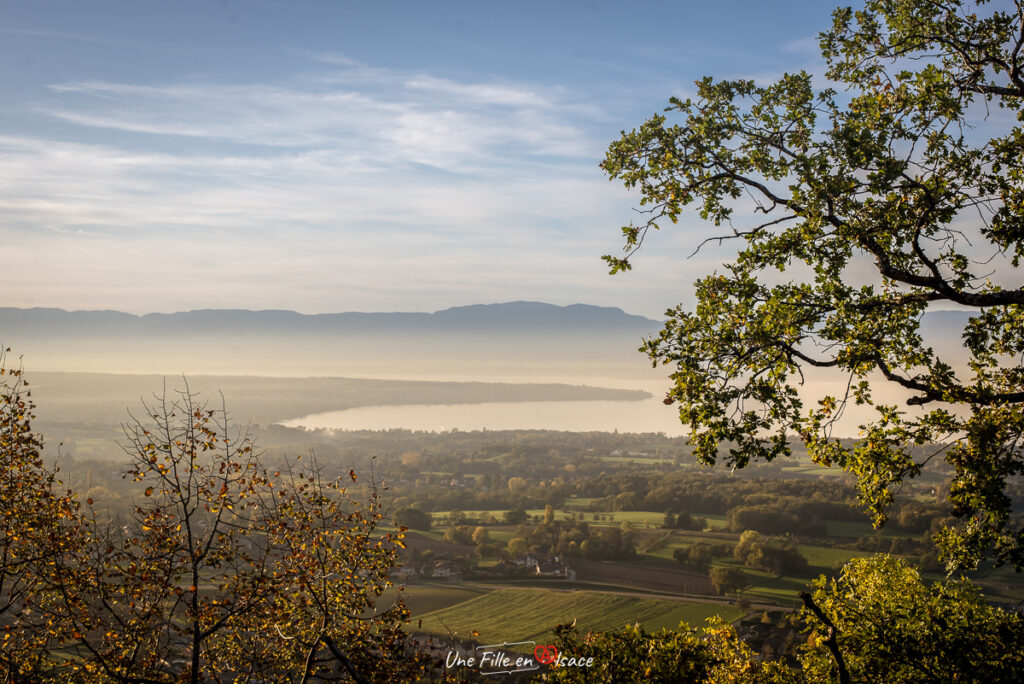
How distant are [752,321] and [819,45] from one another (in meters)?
5.72

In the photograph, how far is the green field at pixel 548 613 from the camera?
5344cm

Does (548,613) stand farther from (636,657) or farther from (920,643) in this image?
(636,657)

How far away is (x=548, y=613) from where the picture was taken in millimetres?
60344

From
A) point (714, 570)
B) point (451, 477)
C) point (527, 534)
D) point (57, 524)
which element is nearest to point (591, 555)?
point (527, 534)

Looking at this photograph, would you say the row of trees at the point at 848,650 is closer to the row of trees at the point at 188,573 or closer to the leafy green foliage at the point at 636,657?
the leafy green foliage at the point at 636,657

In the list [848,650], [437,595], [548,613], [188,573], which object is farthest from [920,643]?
[437,595]

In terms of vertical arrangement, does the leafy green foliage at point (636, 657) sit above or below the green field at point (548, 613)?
above

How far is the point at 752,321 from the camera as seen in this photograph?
9.57 m

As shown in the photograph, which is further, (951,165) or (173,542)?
(173,542)

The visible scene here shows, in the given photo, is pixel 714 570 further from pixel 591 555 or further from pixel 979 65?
pixel 979 65

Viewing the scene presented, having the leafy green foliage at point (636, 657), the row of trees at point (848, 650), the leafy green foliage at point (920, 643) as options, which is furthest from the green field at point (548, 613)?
the leafy green foliage at point (636, 657)

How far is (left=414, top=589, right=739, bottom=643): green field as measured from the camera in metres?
53.4

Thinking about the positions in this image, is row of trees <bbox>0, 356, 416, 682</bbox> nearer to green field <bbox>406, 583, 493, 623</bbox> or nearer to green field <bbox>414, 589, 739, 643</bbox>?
green field <bbox>414, 589, 739, 643</bbox>

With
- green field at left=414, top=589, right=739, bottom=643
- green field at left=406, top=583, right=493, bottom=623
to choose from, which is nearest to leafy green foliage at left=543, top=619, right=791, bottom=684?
green field at left=414, top=589, right=739, bottom=643
